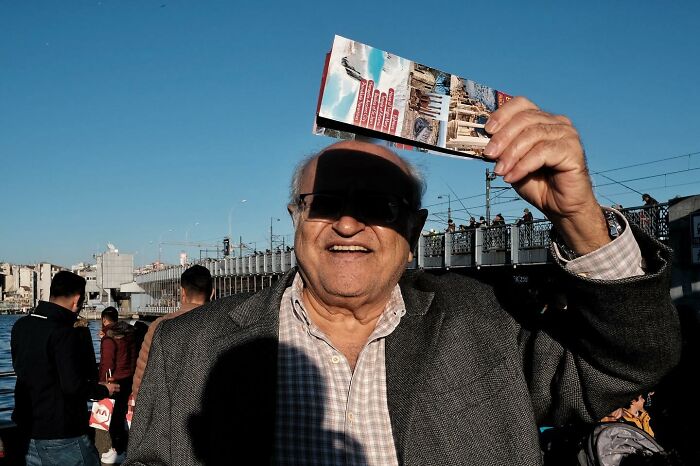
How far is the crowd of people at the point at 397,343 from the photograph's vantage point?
166cm

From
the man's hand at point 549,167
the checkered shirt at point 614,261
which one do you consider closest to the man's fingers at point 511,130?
the man's hand at point 549,167

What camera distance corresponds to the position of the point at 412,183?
7.99 ft

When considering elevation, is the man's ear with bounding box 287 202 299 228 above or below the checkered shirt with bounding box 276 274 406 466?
above

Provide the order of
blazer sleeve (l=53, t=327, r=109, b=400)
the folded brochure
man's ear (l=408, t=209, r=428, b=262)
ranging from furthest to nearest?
blazer sleeve (l=53, t=327, r=109, b=400)
man's ear (l=408, t=209, r=428, b=262)
the folded brochure

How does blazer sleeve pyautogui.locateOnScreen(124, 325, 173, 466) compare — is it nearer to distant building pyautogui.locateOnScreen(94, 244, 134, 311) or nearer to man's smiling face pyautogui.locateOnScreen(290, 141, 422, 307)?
man's smiling face pyautogui.locateOnScreen(290, 141, 422, 307)

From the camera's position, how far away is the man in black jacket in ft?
15.4

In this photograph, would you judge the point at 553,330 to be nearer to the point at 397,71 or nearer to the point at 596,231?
the point at 596,231

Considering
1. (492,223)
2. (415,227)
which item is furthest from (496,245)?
(415,227)

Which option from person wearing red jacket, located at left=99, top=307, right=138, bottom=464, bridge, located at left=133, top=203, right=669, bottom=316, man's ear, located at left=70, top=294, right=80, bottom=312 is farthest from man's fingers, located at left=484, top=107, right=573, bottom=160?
bridge, located at left=133, top=203, right=669, bottom=316

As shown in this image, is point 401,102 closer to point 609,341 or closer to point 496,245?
point 609,341

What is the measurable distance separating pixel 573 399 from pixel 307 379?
0.90m

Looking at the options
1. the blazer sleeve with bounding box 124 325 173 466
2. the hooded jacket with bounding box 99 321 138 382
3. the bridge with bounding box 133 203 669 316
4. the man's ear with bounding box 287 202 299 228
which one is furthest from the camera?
the bridge with bounding box 133 203 669 316

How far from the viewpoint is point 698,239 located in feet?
42.8

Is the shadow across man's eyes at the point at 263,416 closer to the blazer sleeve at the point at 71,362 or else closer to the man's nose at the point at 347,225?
the man's nose at the point at 347,225
